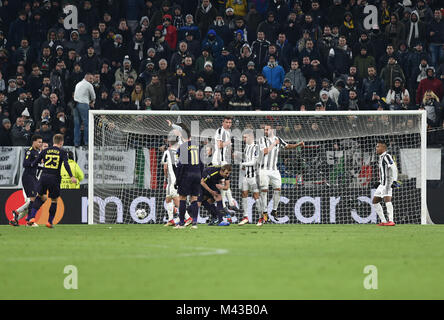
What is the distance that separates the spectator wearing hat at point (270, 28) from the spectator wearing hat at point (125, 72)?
3778mm

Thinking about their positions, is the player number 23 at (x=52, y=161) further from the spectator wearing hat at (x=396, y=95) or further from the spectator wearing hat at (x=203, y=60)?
the spectator wearing hat at (x=396, y=95)

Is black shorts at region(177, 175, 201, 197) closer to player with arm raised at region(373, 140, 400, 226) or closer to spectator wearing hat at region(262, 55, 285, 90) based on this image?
player with arm raised at region(373, 140, 400, 226)

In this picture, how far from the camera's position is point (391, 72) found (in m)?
21.6

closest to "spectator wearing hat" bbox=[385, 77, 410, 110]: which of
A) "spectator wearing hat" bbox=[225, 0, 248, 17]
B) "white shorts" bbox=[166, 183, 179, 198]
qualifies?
"spectator wearing hat" bbox=[225, 0, 248, 17]

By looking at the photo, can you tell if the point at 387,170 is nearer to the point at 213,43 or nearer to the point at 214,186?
the point at 214,186

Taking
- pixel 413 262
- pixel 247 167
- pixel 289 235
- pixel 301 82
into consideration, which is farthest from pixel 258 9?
pixel 413 262

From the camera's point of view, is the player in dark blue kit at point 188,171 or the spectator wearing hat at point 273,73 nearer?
the player in dark blue kit at point 188,171

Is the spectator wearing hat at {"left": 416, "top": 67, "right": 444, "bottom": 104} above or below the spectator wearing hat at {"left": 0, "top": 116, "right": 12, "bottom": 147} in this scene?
above

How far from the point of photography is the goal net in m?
19.3

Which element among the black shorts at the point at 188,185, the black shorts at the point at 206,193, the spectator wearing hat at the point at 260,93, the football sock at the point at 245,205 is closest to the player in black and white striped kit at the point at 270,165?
the football sock at the point at 245,205

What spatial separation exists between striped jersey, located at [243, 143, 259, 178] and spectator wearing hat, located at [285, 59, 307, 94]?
3879mm

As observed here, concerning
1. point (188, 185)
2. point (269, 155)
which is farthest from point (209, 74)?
point (188, 185)

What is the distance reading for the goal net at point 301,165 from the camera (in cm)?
1934

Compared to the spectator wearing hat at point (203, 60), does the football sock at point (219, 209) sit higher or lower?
lower
